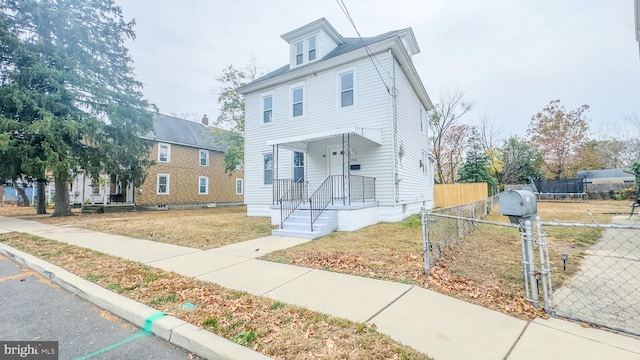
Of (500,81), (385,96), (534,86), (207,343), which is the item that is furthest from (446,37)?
(207,343)

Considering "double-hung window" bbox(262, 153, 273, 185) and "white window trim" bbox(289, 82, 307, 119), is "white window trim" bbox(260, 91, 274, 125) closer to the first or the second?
"white window trim" bbox(289, 82, 307, 119)

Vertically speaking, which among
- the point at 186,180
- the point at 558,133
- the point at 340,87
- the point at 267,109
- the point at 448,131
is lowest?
the point at 186,180

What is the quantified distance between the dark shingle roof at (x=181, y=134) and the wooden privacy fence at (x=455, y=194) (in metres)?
15.5

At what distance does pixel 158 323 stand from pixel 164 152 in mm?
21511

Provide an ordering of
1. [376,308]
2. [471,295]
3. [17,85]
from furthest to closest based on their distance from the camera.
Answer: [17,85]
[471,295]
[376,308]

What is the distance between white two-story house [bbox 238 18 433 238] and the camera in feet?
30.5

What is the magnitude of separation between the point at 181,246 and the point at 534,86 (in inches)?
1251

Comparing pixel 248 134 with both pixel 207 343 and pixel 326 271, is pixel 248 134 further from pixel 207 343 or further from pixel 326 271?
pixel 207 343

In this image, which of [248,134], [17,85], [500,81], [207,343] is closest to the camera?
[207,343]

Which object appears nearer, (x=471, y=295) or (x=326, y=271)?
(x=471, y=295)

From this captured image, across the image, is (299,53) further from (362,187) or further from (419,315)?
(419,315)

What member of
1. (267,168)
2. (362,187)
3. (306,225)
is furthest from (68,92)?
(362,187)

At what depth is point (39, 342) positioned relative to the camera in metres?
2.56

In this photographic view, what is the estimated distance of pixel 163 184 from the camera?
69.3 ft
